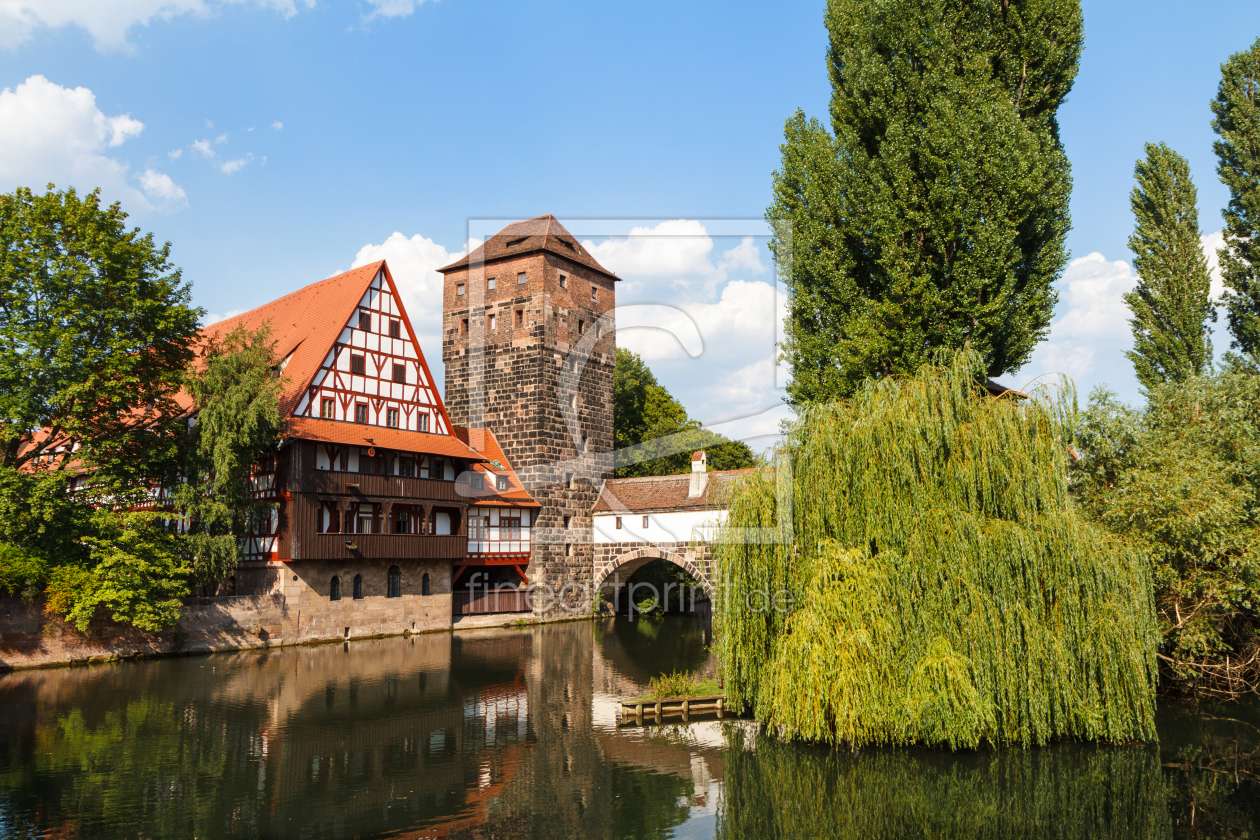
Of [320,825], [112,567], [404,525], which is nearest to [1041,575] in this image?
[320,825]

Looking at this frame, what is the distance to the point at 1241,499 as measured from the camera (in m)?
15.6

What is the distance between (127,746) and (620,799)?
8.14 meters

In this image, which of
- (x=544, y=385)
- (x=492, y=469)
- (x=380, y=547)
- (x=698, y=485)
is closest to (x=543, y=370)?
(x=544, y=385)

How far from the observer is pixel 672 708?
1547cm

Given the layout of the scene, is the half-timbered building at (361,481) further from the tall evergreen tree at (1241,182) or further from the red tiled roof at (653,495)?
the tall evergreen tree at (1241,182)

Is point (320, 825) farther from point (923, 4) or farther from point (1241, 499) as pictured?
point (923, 4)

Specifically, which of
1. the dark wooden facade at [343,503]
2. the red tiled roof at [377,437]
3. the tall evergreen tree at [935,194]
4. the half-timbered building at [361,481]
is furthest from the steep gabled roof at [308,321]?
the tall evergreen tree at [935,194]

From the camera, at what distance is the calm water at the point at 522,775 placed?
9.83m

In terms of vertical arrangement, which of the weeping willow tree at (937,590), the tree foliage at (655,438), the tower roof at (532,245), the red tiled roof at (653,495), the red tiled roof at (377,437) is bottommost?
the weeping willow tree at (937,590)

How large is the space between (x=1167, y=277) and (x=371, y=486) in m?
25.6

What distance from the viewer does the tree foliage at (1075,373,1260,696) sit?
15227mm

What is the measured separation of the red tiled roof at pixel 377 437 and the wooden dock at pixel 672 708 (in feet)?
49.9

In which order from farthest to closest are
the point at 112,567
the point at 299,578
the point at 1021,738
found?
the point at 299,578 → the point at 112,567 → the point at 1021,738

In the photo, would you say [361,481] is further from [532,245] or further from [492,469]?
[532,245]
